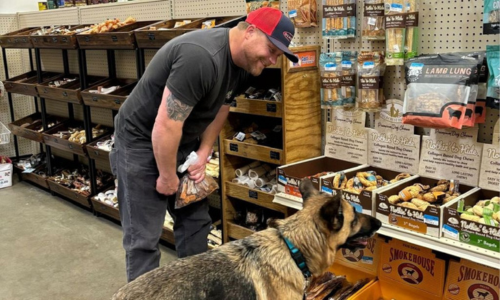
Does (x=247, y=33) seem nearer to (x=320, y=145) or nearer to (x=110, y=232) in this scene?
(x=320, y=145)

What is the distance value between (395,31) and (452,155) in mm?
733

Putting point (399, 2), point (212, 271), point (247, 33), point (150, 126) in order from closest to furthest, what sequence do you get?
point (212, 271) → point (247, 33) → point (150, 126) → point (399, 2)

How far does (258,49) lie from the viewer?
2137mm

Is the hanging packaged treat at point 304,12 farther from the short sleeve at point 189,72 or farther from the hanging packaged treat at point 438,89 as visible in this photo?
the short sleeve at point 189,72

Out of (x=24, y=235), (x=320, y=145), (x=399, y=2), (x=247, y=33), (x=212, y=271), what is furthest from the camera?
(x=24, y=235)

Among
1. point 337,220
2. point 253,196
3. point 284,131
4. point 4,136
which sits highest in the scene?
point 284,131

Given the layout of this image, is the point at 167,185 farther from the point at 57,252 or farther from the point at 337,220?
the point at 57,252

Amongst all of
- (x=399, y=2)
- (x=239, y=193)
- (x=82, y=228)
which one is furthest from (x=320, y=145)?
(x=82, y=228)

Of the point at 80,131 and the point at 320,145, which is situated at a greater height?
the point at 320,145

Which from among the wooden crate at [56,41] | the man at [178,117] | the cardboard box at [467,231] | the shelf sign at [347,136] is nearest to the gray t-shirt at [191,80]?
the man at [178,117]

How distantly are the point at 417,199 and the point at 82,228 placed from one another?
10.9 feet

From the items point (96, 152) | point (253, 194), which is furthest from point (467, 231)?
point (96, 152)

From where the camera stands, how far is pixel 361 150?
2.99m

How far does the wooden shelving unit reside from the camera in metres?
2.93
